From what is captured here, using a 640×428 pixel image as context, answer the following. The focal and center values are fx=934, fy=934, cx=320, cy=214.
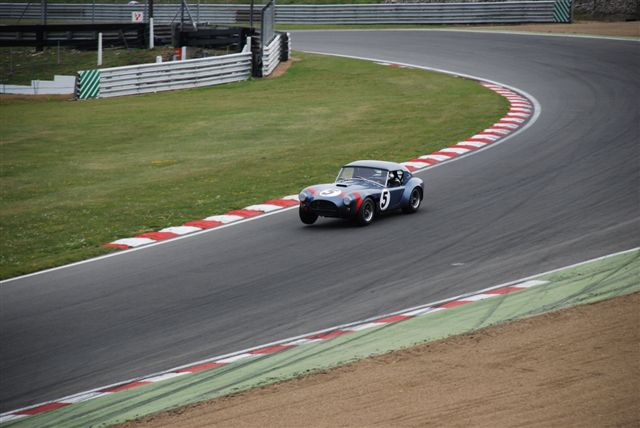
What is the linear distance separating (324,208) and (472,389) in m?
7.84

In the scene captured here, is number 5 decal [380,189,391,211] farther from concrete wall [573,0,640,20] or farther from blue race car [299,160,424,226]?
concrete wall [573,0,640,20]

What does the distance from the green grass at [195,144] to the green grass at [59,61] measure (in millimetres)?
6186

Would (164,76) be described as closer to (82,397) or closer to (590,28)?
(590,28)

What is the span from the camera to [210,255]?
15.0 m

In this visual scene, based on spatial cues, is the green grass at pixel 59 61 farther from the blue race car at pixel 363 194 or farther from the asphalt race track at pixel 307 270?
the blue race car at pixel 363 194

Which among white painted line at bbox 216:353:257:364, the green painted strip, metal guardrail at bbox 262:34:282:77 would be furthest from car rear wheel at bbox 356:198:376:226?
metal guardrail at bbox 262:34:282:77

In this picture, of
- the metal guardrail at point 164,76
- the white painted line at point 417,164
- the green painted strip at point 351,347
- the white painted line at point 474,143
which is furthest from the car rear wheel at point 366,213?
the metal guardrail at point 164,76

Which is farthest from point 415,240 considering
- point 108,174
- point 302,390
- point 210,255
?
point 108,174

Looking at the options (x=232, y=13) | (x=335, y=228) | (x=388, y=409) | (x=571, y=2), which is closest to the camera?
(x=388, y=409)

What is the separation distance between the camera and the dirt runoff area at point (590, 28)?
143 feet

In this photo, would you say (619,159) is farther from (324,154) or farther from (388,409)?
(388,409)

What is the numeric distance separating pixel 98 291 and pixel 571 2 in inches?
1598

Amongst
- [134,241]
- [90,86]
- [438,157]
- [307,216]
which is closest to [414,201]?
[307,216]

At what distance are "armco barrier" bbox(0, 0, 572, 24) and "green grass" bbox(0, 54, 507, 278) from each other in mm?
13360
